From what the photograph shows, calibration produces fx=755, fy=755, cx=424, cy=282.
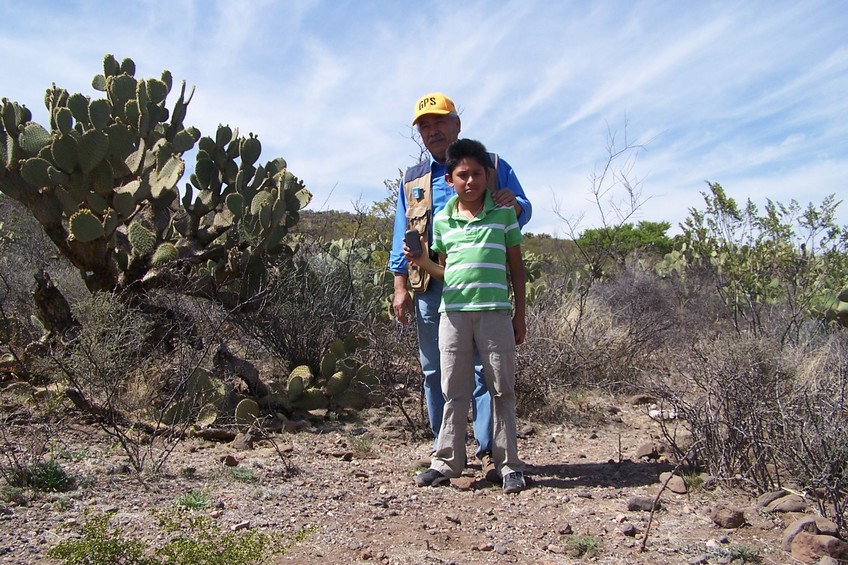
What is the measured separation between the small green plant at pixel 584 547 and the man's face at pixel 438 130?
213 centimetres

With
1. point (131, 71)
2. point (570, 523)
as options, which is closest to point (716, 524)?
point (570, 523)

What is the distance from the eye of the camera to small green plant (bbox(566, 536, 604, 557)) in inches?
119

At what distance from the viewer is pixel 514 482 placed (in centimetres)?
380

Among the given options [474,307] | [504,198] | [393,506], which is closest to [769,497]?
[474,307]

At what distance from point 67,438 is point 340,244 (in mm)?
5328

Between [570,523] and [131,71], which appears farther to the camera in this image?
[131,71]

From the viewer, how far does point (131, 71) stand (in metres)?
7.29

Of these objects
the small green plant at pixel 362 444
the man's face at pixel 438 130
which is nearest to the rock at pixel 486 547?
the small green plant at pixel 362 444

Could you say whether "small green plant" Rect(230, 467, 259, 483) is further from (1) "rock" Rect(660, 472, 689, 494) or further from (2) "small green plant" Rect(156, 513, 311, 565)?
(1) "rock" Rect(660, 472, 689, 494)

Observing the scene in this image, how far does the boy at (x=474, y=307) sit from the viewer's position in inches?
149

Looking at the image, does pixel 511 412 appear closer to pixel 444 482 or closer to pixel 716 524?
pixel 444 482

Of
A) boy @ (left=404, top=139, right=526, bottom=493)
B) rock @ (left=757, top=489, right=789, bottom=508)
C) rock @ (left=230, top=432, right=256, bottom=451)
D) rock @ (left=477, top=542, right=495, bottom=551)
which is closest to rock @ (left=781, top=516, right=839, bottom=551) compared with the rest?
rock @ (left=757, top=489, right=789, bottom=508)

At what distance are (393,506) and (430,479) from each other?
0.40m

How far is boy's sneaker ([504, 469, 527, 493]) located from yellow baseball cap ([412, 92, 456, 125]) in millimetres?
1921
